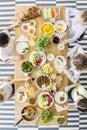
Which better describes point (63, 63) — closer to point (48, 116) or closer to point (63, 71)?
point (63, 71)

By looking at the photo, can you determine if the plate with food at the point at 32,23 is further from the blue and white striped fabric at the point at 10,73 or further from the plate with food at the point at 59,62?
the blue and white striped fabric at the point at 10,73

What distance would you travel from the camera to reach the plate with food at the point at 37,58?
382 cm

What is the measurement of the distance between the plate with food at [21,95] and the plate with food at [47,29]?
0.78m

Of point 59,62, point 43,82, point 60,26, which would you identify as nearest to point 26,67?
point 43,82

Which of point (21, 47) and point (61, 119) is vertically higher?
point (21, 47)

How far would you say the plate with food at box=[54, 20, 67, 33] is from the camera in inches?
152

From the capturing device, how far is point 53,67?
385 cm

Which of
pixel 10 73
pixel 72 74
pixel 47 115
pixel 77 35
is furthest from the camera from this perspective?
pixel 10 73

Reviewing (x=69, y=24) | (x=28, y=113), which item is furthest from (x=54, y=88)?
(x=69, y=24)

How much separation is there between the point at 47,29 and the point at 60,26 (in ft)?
→ 0.59

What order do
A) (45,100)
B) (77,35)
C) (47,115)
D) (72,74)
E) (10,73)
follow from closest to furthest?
(47,115) < (45,100) < (72,74) < (77,35) < (10,73)

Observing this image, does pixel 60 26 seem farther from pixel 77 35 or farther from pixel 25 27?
pixel 25 27

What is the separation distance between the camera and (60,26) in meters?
3.88

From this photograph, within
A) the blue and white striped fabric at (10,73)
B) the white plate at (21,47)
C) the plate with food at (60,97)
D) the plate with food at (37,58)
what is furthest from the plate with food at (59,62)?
the blue and white striped fabric at (10,73)
